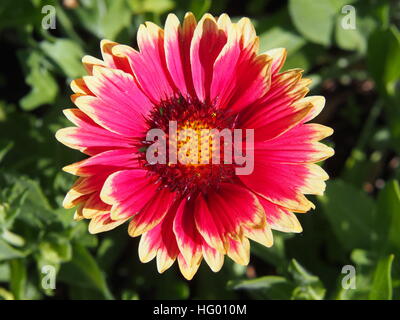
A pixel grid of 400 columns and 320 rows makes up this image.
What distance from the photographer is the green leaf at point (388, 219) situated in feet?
6.86

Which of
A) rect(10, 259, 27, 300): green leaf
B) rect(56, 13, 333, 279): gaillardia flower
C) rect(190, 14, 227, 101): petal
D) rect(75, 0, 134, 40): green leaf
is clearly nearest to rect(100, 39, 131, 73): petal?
rect(56, 13, 333, 279): gaillardia flower

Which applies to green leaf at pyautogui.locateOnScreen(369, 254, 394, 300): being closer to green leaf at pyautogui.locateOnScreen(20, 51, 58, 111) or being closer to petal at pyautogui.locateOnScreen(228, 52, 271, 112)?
petal at pyautogui.locateOnScreen(228, 52, 271, 112)

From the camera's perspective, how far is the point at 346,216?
2.42 m

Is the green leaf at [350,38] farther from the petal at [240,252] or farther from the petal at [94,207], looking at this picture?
the petal at [94,207]

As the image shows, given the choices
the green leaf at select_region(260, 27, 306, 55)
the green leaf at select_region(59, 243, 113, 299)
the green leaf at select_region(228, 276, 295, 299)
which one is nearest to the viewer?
the green leaf at select_region(228, 276, 295, 299)

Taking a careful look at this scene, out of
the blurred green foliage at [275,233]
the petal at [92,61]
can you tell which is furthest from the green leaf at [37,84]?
the petal at [92,61]

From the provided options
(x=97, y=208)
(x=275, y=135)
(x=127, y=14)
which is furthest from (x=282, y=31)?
(x=97, y=208)

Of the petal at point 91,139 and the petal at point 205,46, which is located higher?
the petal at point 205,46

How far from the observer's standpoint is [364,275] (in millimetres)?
2240

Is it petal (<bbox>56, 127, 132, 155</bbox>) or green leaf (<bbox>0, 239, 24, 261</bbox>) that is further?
green leaf (<bbox>0, 239, 24, 261</bbox>)

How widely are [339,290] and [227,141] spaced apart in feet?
2.30

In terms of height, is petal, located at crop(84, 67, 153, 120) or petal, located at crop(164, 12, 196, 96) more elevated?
petal, located at crop(164, 12, 196, 96)

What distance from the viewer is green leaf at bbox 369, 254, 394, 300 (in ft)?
6.22

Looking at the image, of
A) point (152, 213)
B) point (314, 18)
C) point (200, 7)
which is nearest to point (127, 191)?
point (152, 213)
